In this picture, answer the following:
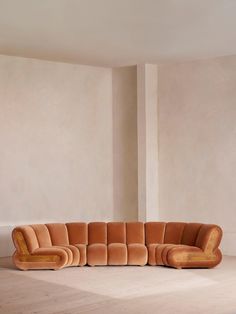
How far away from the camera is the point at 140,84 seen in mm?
12336

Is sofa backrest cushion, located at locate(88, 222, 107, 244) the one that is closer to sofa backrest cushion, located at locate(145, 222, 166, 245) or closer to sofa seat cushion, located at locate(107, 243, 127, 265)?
sofa seat cushion, located at locate(107, 243, 127, 265)

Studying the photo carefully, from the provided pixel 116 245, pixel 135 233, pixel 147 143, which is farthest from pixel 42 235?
pixel 147 143

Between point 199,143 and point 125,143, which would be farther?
point 125,143

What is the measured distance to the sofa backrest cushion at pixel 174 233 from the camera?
398 inches

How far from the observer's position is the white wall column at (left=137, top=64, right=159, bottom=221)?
12.2m

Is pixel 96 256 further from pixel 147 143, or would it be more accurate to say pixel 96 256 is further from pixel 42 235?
pixel 147 143

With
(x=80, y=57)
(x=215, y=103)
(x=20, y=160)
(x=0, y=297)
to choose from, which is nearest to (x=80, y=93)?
(x=80, y=57)

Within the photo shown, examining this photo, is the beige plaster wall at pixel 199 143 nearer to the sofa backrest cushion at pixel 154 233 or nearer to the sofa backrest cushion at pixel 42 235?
the sofa backrest cushion at pixel 154 233

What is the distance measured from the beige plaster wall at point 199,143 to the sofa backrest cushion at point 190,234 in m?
1.55

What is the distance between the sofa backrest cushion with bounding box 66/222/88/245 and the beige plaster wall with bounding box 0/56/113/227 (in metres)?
1.60

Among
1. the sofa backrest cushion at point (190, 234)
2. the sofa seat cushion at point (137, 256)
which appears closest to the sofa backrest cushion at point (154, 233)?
the sofa backrest cushion at point (190, 234)

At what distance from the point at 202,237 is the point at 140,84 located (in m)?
3.88

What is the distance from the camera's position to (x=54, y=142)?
470 inches

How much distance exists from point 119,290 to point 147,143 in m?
4.80
